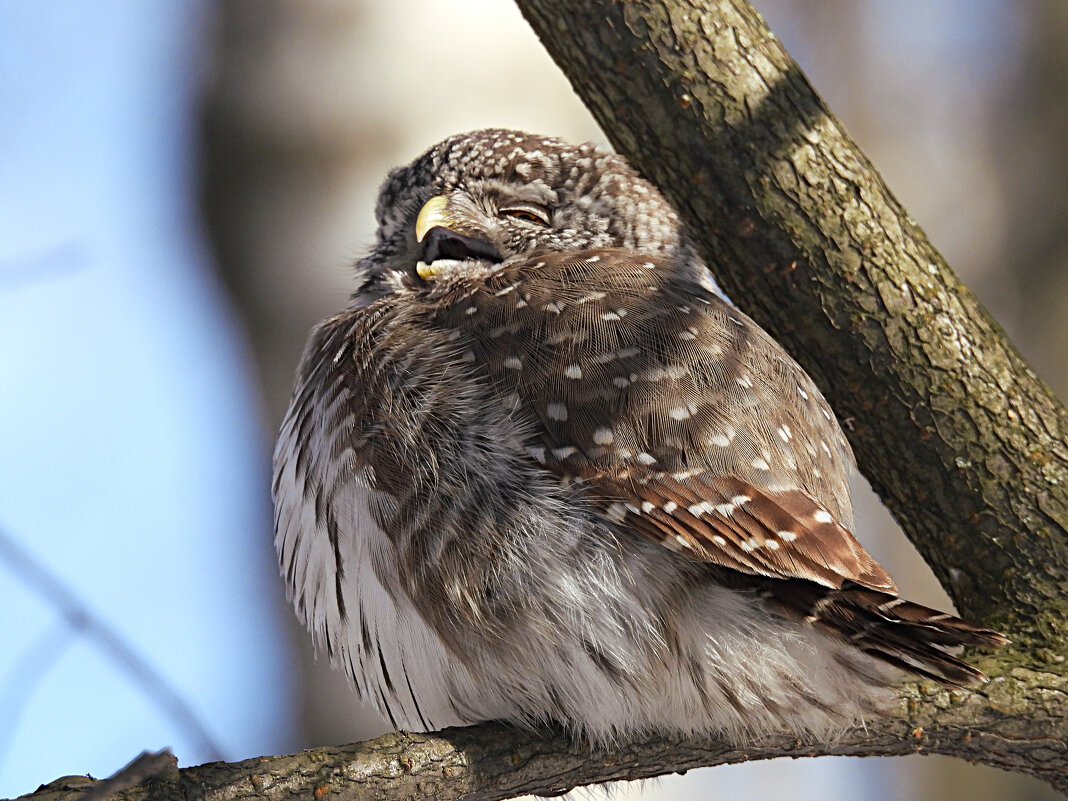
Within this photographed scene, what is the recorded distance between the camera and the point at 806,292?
3.00 metres

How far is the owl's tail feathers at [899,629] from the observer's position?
2029 millimetres

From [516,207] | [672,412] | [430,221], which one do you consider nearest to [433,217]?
[430,221]

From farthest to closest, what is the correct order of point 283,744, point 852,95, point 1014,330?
point 852,95 < point 1014,330 < point 283,744

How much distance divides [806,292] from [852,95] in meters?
7.51

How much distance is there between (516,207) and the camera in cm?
332

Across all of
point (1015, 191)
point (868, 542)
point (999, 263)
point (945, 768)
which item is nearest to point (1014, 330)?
point (999, 263)

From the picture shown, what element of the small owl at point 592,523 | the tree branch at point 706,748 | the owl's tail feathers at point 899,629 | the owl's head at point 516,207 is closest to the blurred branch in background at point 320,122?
the owl's head at point 516,207

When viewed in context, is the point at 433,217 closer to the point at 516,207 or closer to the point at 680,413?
the point at 516,207

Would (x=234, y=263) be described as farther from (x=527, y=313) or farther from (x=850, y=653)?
(x=850, y=653)

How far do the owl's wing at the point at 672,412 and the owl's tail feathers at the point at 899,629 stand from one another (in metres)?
0.05

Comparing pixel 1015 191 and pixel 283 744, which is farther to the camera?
pixel 1015 191

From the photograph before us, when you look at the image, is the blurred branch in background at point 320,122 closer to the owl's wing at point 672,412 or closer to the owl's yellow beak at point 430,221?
the owl's yellow beak at point 430,221

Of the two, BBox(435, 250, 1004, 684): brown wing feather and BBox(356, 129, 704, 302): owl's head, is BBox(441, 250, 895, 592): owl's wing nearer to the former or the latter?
BBox(435, 250, 1004, 684): brown wing feather

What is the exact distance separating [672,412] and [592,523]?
29 cm
